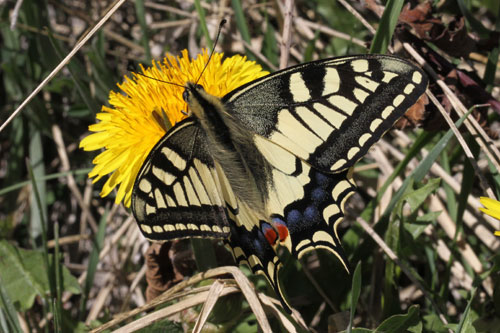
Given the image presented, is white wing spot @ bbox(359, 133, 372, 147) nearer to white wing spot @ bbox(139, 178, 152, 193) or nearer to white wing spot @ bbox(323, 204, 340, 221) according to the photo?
white wing spot @ bbox(323, 204, 340, 221)

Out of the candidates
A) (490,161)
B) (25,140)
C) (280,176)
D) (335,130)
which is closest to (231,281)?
(280,176)

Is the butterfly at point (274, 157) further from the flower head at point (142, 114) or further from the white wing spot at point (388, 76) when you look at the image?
the flower head at point (142, 114)

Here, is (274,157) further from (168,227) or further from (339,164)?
(168,227)

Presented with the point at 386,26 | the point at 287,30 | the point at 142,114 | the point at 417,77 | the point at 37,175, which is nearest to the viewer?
the point at 417,77

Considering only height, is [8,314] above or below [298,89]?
below

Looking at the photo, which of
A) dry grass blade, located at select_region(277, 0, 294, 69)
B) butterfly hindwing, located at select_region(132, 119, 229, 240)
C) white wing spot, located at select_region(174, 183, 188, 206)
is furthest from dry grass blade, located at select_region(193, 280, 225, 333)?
dry grass blade, located at select_region(277, 0, 294, 69)

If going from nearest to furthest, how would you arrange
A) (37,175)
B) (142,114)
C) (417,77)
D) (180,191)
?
1. (417,77)
2. (180,191)
3. (142,114)
4. (37,175)

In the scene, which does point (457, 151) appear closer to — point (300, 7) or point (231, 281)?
point (231, 281)

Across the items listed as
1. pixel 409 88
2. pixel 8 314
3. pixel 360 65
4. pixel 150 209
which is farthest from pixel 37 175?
pixel 409 88
